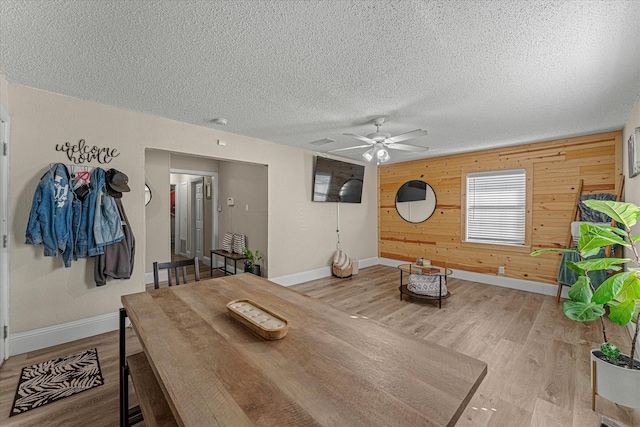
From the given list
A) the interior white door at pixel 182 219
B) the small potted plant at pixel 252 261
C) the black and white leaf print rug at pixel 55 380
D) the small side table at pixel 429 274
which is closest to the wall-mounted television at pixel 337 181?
the small potted plant at pixel 252 261

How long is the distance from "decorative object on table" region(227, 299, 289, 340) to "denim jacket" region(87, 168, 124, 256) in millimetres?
2233

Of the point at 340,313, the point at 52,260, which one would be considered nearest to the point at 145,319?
the point at 340,313

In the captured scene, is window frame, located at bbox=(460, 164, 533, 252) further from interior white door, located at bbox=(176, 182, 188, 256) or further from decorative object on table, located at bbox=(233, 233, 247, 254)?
interior white door, located at bbox=(176, 182, 188, 256)

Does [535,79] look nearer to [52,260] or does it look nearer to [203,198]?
[52,260]

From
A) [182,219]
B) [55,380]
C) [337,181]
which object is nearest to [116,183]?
[55,380]

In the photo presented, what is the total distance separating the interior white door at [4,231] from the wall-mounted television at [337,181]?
12.6ft

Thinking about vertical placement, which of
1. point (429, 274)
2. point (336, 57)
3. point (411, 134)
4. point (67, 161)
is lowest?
point (429, 274)

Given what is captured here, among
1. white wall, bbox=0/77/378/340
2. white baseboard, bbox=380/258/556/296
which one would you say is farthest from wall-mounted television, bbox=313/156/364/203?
white baseboard, bbox=380/258/556/296

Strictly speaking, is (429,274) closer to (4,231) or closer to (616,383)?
(616,383)

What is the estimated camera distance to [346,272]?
17.5 feet

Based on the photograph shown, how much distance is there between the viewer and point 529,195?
177 inches

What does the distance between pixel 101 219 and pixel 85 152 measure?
0.73 m

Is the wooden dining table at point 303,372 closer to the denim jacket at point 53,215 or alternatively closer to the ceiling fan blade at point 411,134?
the denim jacket at point 53,215

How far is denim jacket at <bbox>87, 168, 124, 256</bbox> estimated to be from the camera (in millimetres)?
2744
